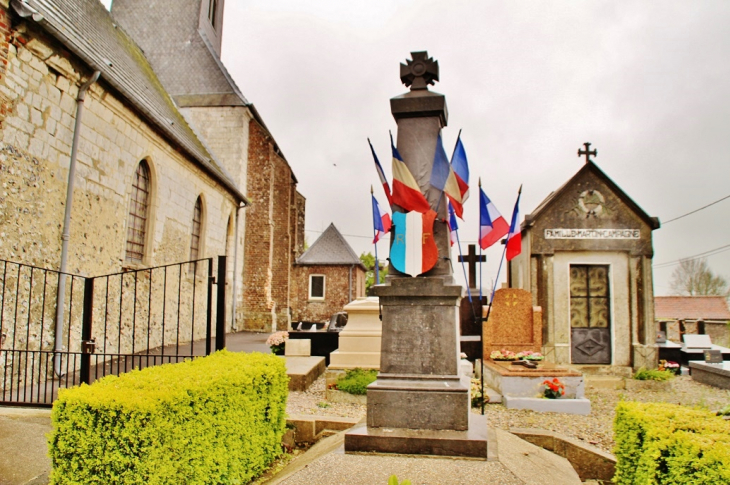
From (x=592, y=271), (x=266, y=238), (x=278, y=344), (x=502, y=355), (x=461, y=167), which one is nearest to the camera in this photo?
(x=461, y=167)

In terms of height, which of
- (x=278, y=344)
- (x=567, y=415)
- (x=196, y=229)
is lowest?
(x=567, y=415)

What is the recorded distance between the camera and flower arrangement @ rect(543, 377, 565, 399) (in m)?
7.41

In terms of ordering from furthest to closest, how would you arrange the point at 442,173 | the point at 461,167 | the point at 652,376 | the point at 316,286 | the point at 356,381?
1. the point at 316,286
2. the point at 652,376
3. the point at 356,381
4. the point at 461,167
5. the point at 442,173

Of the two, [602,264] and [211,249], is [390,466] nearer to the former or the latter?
[602,264]

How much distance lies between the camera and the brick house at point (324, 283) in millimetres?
27141

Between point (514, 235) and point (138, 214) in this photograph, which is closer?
point (514, 235)

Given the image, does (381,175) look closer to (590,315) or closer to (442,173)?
(442,173)

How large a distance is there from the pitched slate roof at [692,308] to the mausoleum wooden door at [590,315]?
21.3m

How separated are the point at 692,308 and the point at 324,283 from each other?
71.1 ft

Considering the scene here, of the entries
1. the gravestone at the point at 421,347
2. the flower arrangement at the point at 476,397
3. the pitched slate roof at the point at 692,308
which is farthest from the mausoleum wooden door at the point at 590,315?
the pitched slate roof at the point at 692,308

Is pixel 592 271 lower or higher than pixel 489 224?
lower

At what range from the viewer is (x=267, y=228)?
20266 millimetres

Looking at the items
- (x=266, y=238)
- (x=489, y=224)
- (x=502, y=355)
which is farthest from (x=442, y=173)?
(x=266, y=238)

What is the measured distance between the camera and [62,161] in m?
7.95
